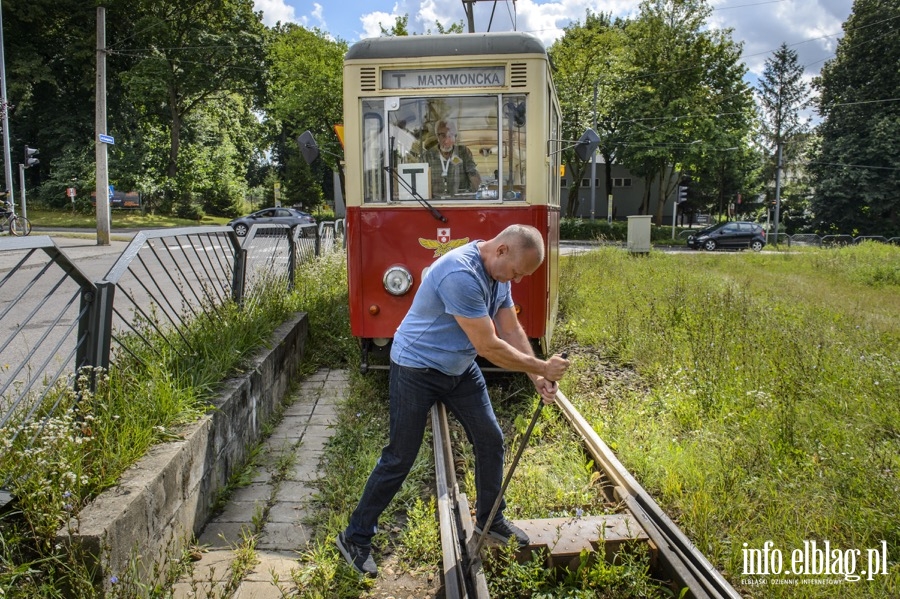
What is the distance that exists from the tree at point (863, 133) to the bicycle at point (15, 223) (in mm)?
44276

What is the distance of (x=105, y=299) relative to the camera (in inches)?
141

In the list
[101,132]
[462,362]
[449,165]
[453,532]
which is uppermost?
[101,132]

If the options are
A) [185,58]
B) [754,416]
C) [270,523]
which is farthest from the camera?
[185,58]

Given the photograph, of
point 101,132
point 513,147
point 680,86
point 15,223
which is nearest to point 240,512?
point 513,147

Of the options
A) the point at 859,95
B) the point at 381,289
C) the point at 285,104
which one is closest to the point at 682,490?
the point at 381,289

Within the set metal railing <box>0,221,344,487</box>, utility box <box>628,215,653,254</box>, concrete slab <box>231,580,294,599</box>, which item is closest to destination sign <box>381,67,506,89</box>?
metal railing <box>0,221,344,487</box>

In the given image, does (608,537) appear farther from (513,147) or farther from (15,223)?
(15,223)

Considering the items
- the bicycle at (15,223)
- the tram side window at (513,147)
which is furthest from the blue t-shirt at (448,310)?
the bicycle at (15,223)

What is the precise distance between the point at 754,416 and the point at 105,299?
4602 mm

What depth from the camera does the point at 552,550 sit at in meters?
3.44

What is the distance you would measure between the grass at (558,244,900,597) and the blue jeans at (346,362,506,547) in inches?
46.6

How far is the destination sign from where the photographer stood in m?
5.92

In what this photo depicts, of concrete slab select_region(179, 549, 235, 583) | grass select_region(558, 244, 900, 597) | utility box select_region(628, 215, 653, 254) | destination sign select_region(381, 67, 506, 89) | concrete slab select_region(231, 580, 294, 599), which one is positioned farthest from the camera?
utility box select_region(628, 215, 653, 254)

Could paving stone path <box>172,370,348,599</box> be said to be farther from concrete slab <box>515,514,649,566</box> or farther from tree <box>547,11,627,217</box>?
tree <box>547,11,627,217</box>
